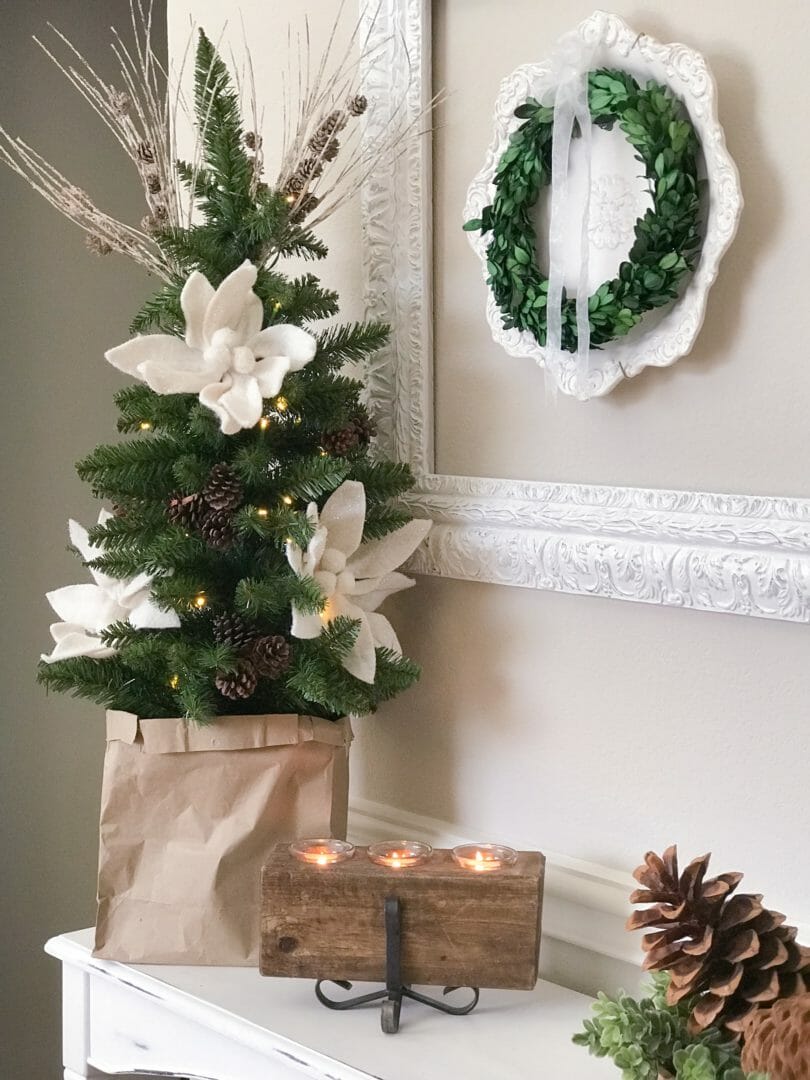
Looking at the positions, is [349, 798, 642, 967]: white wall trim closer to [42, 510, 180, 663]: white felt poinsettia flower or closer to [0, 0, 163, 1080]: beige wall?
[42, 510, 180, 663]: white felt poinsettia flower

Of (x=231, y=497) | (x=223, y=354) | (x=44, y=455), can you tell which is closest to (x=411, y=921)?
(x=231, y=497)

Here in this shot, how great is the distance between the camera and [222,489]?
3.91 feet

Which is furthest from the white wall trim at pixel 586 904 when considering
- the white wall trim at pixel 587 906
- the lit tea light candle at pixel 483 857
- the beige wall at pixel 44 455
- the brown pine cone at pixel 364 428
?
the beige wall at pixel 44 455

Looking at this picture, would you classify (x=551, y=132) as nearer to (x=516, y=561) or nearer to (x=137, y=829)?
(x=516, y=561)

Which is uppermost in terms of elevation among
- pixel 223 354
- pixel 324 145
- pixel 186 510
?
pixel 324 145

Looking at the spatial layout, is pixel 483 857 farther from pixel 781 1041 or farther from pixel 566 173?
pixel 566 173

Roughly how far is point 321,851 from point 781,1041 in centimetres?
45

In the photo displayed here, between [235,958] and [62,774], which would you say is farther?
[62,774]

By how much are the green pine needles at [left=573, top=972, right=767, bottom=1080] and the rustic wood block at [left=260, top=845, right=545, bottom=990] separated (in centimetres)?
14

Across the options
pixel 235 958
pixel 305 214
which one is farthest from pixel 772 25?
pixel 235 958

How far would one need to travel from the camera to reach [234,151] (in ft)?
4.05

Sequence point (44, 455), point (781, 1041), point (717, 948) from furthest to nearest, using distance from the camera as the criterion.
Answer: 1. point (44, 455)
2. point (717, 948)
3. point (781, 1041)

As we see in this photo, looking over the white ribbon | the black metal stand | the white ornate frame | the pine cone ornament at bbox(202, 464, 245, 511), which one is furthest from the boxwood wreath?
the black metal stand

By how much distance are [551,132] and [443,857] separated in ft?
2.19
